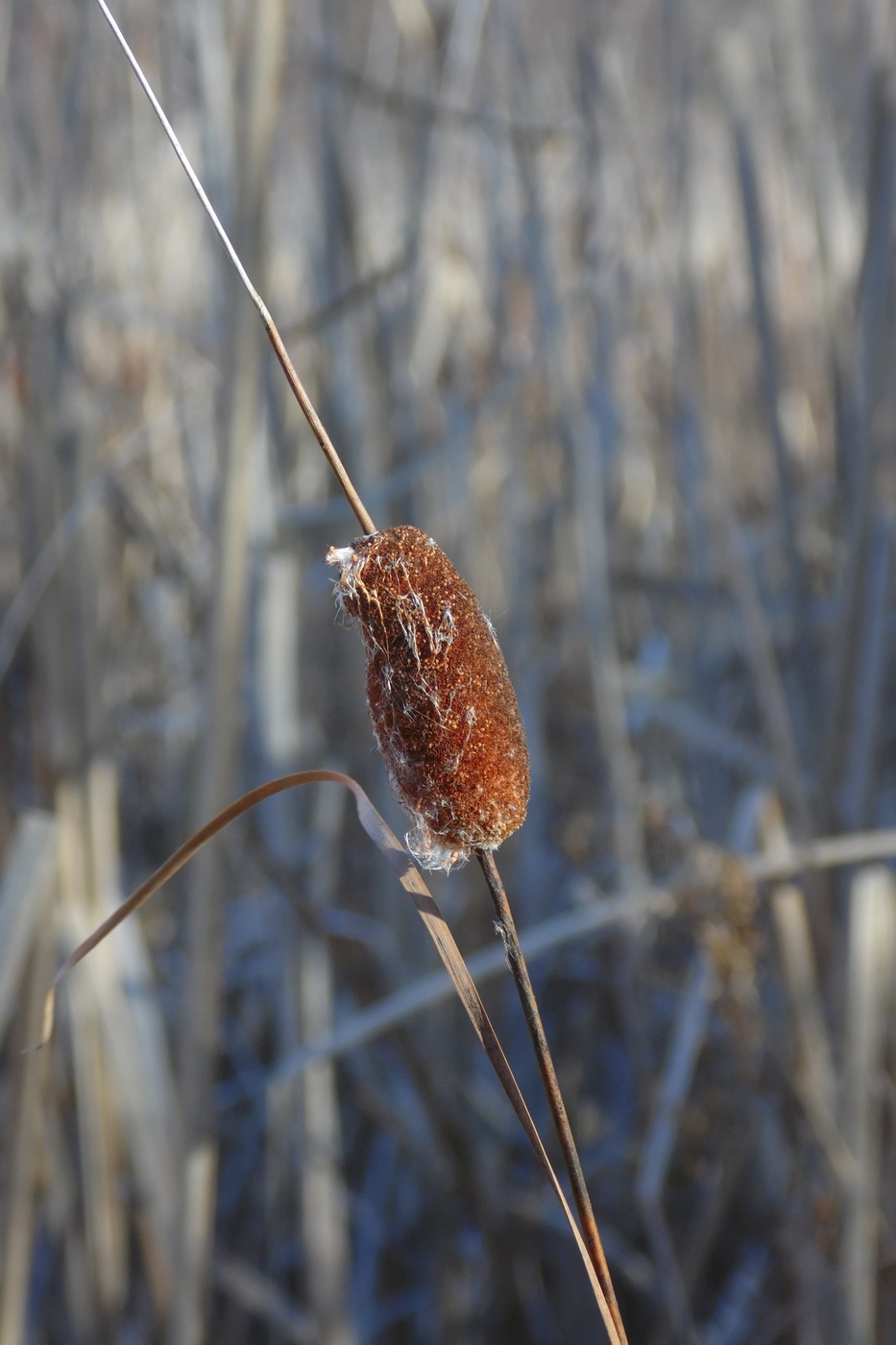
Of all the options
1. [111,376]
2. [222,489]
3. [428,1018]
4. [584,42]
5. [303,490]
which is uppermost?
[111,376]

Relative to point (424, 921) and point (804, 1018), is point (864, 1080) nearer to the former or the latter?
point (804, 1018)

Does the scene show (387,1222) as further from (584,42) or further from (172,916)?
(584,42)

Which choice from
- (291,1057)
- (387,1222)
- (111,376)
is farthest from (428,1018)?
(111,376)

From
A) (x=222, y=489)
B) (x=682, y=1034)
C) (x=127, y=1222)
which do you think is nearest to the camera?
(x=222, y=489)

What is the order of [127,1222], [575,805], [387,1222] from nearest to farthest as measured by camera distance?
1. [127,1222]
2. [387,1222]
3. [575,805]

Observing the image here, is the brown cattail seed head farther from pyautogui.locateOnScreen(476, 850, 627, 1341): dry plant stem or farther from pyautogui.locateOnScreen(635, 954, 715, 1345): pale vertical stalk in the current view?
pyautogui.locateOnScreen(635, 954, 715, 1345): pale vertical stalk

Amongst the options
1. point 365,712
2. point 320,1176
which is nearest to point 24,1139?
point 320,1176

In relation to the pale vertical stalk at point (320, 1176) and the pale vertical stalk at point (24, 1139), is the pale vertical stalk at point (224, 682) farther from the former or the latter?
the pale vertical stalk at point (320, 1176)
